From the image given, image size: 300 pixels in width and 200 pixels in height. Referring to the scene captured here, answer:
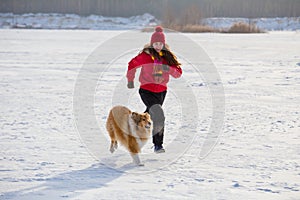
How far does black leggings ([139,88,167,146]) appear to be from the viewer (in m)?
4.77

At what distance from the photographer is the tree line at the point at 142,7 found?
6981cm

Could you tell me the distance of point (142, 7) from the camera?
7594 cm

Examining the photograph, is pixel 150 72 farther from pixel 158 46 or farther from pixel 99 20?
pixel 99 20

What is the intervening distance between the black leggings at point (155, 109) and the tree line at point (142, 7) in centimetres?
6647

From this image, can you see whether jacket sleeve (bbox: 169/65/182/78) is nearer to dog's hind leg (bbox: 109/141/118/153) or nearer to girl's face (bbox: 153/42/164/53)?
girl's face (bbox: 153/42/164/53)

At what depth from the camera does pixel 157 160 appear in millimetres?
4633

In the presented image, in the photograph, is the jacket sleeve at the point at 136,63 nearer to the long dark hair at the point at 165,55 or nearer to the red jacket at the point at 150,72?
the red jacket at the point at 150,72

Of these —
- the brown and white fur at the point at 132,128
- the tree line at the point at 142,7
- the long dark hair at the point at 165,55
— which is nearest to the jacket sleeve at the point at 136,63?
the long dark hair at the point at 165,55

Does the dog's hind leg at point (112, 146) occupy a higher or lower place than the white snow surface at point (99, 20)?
lower

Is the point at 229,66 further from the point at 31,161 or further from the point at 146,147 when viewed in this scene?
the point at 31,161

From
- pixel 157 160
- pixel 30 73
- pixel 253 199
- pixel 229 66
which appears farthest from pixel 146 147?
pixel 229 66

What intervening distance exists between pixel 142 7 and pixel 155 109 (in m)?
73.4

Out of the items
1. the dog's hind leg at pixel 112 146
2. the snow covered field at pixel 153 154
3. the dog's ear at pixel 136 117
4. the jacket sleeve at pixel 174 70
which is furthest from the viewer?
the dog's hind leg at pixel 112 146

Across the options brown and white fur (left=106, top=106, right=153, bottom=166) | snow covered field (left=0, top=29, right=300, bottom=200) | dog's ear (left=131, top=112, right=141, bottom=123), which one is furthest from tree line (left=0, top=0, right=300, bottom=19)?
dog's ear (left=131, top=112, right=141, bottom=123)
